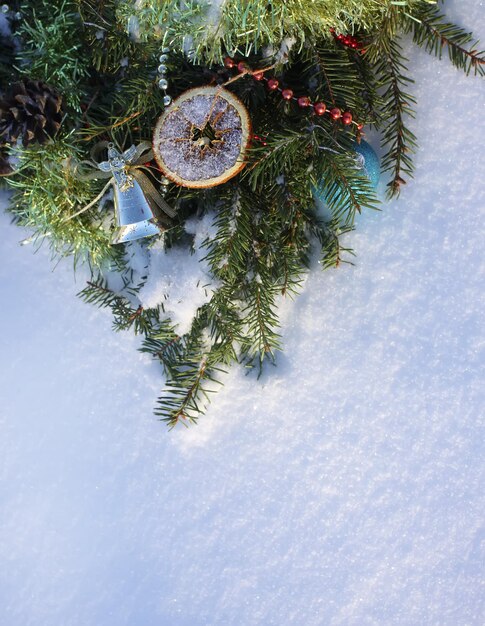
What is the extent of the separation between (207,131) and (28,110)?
179 millimetres

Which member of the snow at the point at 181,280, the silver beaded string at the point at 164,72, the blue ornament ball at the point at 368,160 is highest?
the silver beaded string at the point at 164,72

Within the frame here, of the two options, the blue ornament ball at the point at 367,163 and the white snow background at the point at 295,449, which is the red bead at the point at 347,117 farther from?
the white snow background at the point at 295,449

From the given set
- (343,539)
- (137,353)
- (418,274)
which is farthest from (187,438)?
(418,274)

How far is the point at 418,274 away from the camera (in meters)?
0.77

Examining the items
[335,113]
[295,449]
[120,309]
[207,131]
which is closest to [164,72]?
[207,131]

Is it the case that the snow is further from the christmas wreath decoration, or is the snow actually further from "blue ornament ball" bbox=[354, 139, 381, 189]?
"blue ornament ball" bbox=[354, 139, 381, 189]

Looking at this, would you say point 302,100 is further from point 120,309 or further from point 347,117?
point 120,309

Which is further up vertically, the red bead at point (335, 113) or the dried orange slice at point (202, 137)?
the red bead at point (335, 113)

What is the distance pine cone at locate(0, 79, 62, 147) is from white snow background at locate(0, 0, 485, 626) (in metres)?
0.24

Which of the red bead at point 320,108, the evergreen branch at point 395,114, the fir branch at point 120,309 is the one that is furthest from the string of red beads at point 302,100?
the fir branch at point 120,309

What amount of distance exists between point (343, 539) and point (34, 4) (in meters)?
0.71

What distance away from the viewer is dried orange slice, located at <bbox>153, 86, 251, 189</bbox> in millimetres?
612

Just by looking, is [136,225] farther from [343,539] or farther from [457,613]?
[457,613]

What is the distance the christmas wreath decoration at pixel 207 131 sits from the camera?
60 cm
